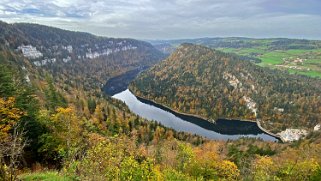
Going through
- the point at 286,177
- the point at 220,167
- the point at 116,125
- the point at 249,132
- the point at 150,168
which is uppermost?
the point at 150,168

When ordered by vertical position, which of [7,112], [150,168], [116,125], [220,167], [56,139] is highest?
[7,112]

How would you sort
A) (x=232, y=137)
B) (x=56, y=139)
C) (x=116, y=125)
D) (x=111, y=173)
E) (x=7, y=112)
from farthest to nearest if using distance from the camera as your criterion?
(x=232, y=137) < (x=116, y=125) < (x=56, y=139) < (x=7, y=112) < (x=111, y=173)

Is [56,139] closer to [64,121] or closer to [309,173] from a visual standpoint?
[64,121]

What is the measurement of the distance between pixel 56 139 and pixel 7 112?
9.32 meters

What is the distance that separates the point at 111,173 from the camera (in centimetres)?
2231

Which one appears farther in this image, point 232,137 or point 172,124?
point 172,124

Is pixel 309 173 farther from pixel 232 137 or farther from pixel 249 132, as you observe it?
pixel 249 132

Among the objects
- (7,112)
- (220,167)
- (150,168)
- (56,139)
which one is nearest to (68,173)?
(150,168)

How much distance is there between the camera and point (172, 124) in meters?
189

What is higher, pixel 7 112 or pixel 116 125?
pixel 7 112

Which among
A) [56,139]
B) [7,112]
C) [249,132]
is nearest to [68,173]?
[7,112]

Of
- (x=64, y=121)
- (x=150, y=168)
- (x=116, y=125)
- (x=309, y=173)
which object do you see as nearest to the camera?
(x=150, y=168)

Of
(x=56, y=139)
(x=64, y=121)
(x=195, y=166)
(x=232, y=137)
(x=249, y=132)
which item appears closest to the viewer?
(x=56, y=139)

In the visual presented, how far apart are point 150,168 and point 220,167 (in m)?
29.0
